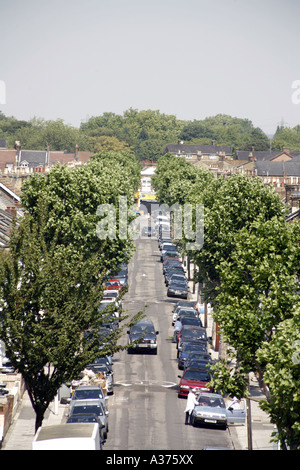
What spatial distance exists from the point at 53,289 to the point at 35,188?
20886mm

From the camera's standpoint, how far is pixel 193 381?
41.6m

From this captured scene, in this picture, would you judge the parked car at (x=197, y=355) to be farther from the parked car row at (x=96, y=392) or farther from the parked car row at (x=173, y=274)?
the parked car row at (x=173, y=274)

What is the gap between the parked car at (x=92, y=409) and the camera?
33650 millimetres

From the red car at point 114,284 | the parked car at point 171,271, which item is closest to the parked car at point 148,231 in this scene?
the parked car at point 171,271

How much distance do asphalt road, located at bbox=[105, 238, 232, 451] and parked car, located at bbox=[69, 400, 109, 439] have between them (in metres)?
0.74

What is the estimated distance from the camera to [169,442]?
33.1m

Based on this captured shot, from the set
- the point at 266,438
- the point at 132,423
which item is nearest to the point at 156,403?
the point at 132,423

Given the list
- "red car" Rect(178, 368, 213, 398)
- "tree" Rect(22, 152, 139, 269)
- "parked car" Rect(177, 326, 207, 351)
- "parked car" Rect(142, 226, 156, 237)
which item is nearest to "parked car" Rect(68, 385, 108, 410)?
"red car" Rect(178, 368, 213, 398)

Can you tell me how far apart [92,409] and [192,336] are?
18916 mm

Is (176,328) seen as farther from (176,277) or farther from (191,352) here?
(176,277)

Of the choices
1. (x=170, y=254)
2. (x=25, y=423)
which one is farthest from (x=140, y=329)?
(x=170, y=254)

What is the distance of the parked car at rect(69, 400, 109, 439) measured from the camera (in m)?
33.7

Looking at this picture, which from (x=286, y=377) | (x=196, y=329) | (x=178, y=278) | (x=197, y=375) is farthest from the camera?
(x=178, y=278)

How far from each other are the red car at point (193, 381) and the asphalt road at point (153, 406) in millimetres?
536
